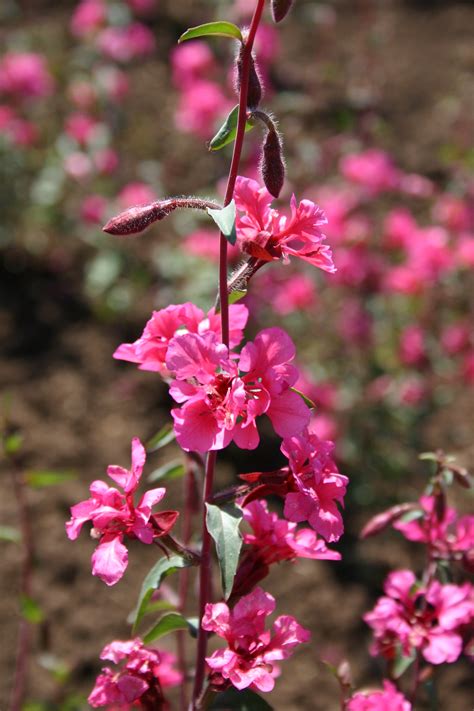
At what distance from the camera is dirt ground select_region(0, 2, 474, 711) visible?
242 cm

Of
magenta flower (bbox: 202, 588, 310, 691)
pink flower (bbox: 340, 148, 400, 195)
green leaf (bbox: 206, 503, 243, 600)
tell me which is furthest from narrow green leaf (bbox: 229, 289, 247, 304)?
pink flower (bbox: 340, 148, 400, 195)

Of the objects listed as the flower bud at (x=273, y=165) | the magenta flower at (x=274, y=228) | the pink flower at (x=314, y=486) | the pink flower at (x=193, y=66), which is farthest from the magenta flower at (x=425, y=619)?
the pink flower at (x=193, y=66)

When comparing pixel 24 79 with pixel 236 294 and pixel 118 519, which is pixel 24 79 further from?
pixel 118 519

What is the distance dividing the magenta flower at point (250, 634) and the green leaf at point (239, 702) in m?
0.11

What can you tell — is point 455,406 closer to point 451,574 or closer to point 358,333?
point 358,333

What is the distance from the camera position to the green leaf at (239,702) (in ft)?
3.91

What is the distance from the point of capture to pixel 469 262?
3.01m

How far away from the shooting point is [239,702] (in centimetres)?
122

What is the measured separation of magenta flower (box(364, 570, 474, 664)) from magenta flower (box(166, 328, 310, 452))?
42 centimetres

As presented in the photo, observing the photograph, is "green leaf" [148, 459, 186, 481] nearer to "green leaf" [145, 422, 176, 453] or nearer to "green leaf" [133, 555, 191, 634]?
"green leaf" [145, 422, 176, 453]

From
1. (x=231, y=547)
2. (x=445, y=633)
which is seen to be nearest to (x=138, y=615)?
(x=231, y=547)

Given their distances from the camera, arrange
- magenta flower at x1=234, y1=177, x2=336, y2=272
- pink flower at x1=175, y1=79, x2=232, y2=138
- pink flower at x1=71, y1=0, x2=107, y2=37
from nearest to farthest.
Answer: magenta flower at x1=234, y1=177, x2=336, y2=272, pink flower at x1=175, y1=79, x2=232, y2=138, pink flower at x1=71, y1=0, x2=107, y2=37

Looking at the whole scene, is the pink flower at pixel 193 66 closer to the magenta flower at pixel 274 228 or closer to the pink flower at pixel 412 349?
the pink flower at pixel 412 349

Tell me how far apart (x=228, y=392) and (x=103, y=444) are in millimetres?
2231
